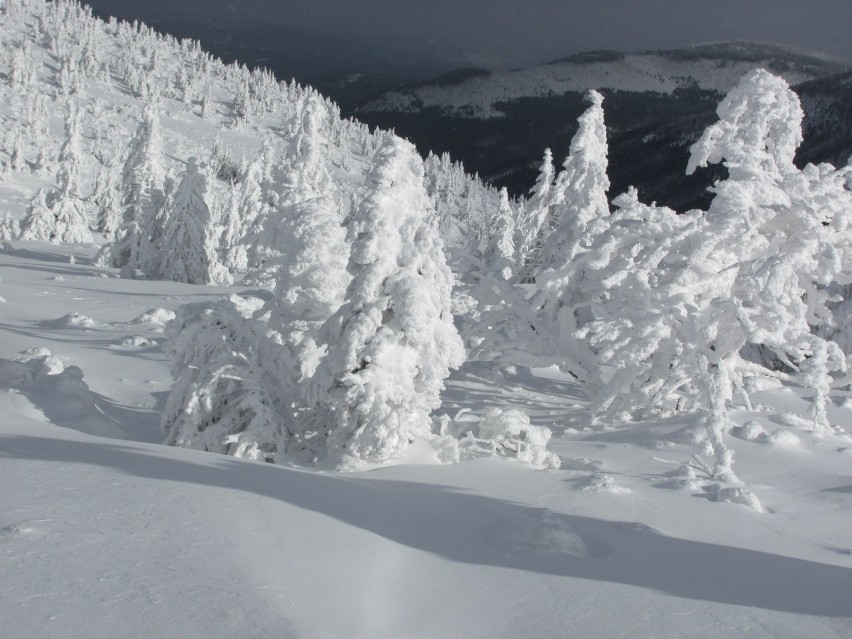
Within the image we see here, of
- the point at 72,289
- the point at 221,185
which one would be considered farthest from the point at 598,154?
the point at 221,185

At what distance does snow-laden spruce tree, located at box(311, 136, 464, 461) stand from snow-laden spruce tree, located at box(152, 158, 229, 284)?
3245cm

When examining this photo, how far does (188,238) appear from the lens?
41.1 meters

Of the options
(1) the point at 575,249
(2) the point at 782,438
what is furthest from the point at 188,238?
(2) the point at 782,438

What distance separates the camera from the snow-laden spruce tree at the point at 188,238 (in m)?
40.2

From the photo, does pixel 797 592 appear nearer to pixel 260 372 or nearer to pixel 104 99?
pixel 260 372

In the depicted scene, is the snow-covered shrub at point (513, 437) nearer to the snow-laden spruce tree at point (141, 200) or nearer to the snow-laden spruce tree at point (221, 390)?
the snow-laden spruce tree at point (221, 390)

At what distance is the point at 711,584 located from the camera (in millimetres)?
5105

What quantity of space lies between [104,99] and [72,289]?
15269cm

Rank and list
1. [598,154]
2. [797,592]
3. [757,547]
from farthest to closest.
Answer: [598,154] < [757,547] < [797,592]

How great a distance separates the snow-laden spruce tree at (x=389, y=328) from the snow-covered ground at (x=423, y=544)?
2.73ft

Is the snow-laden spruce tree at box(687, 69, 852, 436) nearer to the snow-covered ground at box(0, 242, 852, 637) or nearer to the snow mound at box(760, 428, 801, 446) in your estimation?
the snow mound at box(760, 428, 801, 446)

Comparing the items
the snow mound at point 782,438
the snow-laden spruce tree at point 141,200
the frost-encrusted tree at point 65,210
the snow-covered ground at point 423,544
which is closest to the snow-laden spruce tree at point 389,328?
the snow-covered ground at point 423,544

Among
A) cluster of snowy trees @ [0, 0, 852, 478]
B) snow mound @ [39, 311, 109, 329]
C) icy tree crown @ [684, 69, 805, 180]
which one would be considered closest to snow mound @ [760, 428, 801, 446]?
cluster of snowy trees @ [0, 0, 852, 478]

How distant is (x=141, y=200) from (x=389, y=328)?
139 ft
